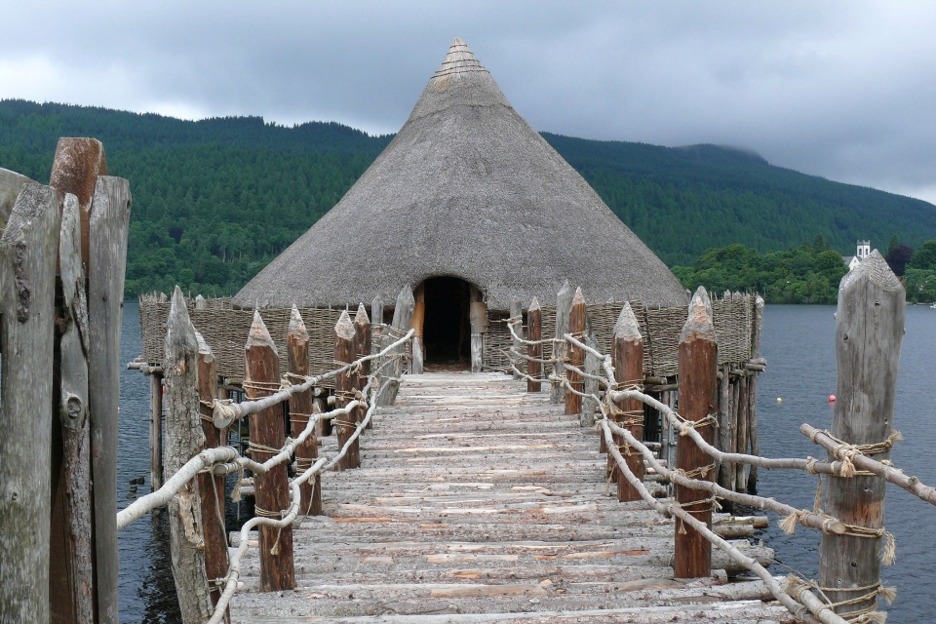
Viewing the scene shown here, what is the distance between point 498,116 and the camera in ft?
77.6

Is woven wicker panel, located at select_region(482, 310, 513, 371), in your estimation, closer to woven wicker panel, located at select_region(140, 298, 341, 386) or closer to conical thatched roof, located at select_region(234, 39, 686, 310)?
conical thatched roof, located at select_region(234, 39, 686, 310)

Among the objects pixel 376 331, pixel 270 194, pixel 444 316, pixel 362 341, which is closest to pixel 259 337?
pixel 362 341

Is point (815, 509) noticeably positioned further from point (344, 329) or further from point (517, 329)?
point (517, 329)

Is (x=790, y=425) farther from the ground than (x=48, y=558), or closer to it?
closer to it

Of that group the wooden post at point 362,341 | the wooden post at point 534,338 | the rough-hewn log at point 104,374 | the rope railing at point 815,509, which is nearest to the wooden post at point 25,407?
the rough-hewn log at point 104,374

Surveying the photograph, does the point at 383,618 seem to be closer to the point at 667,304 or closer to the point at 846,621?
the point at 846,621

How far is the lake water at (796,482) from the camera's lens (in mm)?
12328

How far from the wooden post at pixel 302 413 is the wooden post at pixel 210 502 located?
2.26 m

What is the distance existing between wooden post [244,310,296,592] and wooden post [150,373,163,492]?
1270cm

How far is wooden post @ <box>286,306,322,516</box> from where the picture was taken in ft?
18.2

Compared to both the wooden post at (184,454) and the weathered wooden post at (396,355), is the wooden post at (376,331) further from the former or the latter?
the wooden post at (184,454)

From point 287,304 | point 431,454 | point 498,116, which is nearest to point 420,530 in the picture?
point 431,454

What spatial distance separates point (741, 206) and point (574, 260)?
385 feet

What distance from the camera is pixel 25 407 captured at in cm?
179
